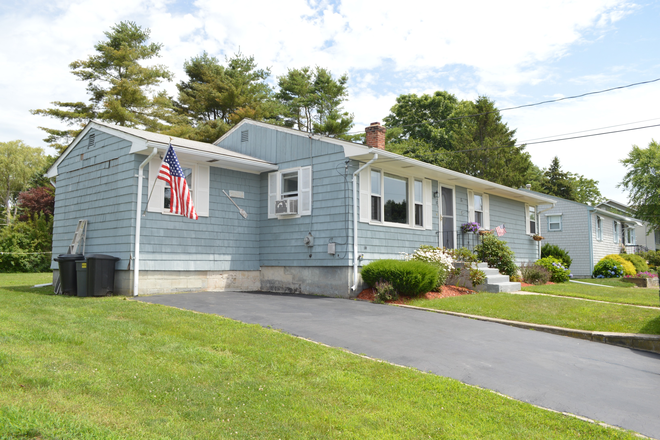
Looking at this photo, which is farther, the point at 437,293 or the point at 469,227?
the point at 469,227

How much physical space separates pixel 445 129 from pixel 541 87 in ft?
89.1

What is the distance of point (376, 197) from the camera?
1351 cm

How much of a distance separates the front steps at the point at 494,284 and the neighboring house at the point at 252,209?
219 centimetres

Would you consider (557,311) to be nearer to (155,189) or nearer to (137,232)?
(137,232)

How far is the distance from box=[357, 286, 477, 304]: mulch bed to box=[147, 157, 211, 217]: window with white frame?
188 inches

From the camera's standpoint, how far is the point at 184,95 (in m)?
31.3

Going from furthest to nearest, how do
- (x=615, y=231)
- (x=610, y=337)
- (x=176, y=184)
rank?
(x=615, y=231) → (x=176, y=184) → (x=610, y=337)

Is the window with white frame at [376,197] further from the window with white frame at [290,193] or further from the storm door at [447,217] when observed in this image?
the storm door at [447,217]

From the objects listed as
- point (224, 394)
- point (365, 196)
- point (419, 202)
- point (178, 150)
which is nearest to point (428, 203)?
point (419, 202)

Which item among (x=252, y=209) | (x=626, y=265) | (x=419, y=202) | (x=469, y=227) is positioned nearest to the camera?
(x=252, y=209)

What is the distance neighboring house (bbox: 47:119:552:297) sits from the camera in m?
11.7

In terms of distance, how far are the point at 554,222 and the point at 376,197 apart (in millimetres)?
18341

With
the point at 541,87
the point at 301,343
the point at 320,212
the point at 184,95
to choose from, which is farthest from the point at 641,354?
the point at 184,95

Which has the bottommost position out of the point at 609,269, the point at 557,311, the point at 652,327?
the point at 652,327
